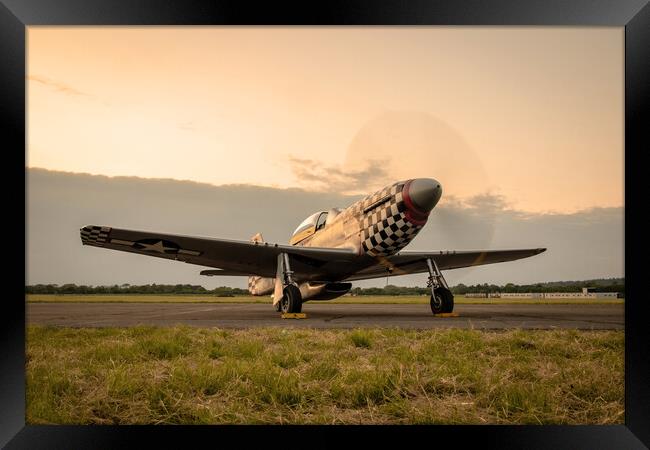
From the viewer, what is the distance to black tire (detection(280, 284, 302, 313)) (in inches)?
331

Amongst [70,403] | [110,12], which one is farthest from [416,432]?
[110,12]

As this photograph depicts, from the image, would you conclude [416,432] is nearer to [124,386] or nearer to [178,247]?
[124,386]

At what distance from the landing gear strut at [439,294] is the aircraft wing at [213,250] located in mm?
1680

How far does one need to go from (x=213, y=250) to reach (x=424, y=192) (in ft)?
15.0

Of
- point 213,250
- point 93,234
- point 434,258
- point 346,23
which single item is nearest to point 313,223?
point 213,250

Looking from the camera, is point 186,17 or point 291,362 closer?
point 186,17

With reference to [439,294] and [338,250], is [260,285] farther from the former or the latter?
[439,294]

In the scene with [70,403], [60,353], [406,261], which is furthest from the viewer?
[406,261]

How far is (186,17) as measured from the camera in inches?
132

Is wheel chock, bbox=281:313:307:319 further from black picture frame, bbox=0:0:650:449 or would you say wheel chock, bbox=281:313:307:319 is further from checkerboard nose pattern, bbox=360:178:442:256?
black picture frame, bbox=0:0:650:449

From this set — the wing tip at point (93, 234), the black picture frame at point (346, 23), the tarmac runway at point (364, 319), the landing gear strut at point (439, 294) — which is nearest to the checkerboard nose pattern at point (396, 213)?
the landing gear strut at point (439, 294)

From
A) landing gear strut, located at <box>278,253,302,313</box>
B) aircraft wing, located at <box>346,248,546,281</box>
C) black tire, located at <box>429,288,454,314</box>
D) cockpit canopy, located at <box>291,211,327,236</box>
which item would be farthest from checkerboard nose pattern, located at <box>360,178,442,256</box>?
cockpit canopy, located at <box>291,211,327,236</box>

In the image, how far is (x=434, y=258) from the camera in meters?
10.8

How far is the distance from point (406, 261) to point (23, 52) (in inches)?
328
